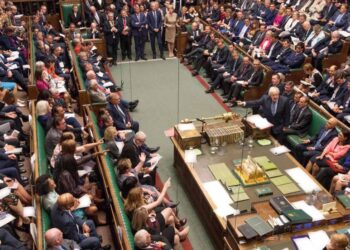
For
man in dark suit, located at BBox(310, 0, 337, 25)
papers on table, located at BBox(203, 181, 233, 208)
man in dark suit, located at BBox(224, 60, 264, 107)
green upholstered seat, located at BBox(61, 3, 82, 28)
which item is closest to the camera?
papers on table, located at BBox(203, 181, 233, 208)

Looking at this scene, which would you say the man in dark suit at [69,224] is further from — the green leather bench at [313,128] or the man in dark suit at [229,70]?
the man in dark suit at [229,70]

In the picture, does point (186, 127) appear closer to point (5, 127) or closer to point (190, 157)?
point (190, 157)

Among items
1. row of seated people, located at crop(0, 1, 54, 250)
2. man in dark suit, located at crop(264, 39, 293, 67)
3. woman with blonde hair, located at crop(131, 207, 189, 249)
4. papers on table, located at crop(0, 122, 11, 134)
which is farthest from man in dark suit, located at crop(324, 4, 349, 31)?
papers on table, located at crop(0, 122, 11, 134)

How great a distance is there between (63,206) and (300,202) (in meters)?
2.43

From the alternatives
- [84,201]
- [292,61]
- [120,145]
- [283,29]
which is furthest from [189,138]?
[283,29]

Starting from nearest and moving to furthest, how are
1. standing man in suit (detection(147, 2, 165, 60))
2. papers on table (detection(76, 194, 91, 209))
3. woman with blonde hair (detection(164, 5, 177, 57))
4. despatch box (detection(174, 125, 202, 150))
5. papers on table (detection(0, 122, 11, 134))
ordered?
papers on table (detection(76, 194, 91, 209))
papers on table (detection(0, 122, 11, 134))
despatch box (detection(174, 125, 202, 150))
woman with blonde hair (detection(164, 5, 177, 57))
standing man in suit (detection(147, 2, 165, 60))

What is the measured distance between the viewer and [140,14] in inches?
402

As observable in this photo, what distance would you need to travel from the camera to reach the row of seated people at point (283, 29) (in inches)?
340

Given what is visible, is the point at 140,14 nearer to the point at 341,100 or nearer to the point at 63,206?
the point at 341,100

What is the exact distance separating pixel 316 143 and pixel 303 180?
3.53 feet

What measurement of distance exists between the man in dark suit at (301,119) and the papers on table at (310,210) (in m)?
2.01

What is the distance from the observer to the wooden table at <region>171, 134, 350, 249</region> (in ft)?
12.8

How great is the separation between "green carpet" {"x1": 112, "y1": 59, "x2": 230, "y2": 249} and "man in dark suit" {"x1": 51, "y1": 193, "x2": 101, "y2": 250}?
1.39 metres

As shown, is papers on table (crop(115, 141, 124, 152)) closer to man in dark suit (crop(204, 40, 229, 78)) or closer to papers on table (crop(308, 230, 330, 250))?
papers on table (crop(308, 230, 330, 250))
